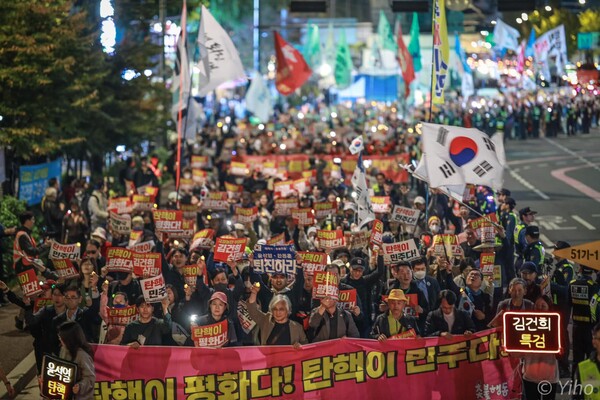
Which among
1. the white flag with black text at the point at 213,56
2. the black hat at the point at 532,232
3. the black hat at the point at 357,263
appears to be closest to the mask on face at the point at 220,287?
the black hat at the point at 357,263

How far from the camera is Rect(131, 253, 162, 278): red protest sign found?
13688 millimetres

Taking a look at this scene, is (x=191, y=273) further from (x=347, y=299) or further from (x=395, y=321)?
(x=395, y=321)

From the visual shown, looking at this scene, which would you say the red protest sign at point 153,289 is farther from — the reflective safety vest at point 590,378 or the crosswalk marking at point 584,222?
the crosswalk marking at point 584,222

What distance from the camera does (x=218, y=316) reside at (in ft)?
38.5

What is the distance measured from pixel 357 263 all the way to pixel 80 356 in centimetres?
528

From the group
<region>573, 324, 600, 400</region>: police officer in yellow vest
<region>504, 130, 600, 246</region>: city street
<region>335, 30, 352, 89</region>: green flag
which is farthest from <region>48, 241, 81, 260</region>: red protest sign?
<region>335, 30, 352, 89</region>: green flag

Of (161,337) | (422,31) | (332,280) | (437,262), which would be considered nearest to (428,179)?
(437,262)

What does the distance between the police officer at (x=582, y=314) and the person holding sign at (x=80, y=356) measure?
17.7 feet

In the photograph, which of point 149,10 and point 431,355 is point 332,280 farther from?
point 149,10

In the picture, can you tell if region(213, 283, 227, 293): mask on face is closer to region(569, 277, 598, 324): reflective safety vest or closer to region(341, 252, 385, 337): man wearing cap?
region(341, 252, 385, 337): man wearing cap

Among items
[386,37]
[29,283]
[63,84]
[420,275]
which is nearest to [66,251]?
[29,283]

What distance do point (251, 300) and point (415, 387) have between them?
1.94 m

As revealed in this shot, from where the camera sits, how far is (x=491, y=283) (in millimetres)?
14594

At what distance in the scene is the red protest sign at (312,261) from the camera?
1384 centimetres
